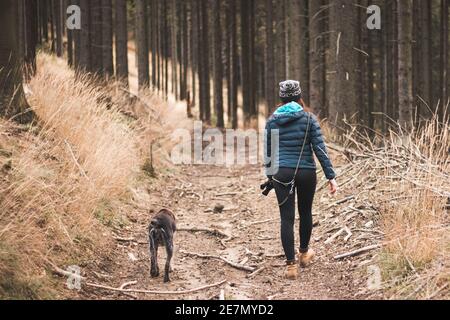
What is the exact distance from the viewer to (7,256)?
15.9ft

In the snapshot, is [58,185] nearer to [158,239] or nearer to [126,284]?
[158,239]

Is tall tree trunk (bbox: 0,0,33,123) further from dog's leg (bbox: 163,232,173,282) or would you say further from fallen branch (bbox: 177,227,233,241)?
dog's leg (bbox: 163,232,173,282)

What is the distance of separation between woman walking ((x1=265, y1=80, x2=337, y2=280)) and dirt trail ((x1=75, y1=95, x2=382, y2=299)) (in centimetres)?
49

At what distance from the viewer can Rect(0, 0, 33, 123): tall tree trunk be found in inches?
304

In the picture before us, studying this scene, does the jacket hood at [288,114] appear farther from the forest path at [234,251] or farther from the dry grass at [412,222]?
the forest path at [234,251]

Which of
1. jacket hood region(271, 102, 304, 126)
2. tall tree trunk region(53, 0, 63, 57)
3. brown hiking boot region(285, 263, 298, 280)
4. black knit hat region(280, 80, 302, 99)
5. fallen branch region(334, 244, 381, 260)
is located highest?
tall tree trunk region(53, 0, 63, 57)

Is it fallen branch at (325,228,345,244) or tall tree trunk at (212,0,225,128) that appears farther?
tall tree trunk at (212,0,225,128)

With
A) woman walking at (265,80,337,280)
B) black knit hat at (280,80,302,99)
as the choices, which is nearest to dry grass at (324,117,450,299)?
woman walking at (265,80,337,280)

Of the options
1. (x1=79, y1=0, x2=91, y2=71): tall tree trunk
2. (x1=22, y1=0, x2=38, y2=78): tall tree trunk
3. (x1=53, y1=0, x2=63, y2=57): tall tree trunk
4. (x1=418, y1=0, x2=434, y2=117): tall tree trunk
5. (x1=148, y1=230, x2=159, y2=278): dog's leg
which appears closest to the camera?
(x1=148, y1=230, x2=159, y2=278): dog's leg

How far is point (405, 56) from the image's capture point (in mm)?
12422

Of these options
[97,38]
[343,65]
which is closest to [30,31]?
[97,38]
